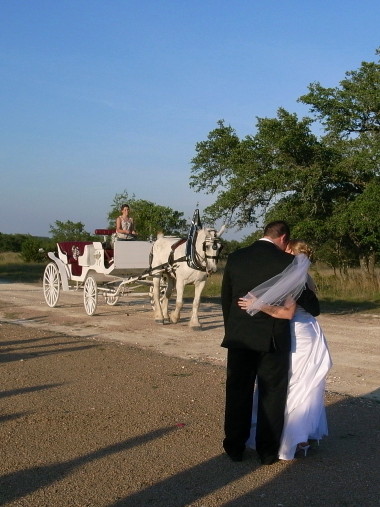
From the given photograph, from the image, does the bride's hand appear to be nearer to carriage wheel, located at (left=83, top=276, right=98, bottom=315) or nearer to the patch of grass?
carriage wheel, located at (left=83, top=276, right=98, bottom=315)

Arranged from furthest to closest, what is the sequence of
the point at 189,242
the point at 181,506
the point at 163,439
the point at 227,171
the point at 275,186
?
the point at 227,171 < the point at 275,186 < the point at 189,242 < the point at 163,439 < the point at 181,506

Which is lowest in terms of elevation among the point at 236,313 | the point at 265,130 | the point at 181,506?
the point at 181,506

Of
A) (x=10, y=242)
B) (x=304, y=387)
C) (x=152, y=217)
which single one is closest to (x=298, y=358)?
(x=304, y=387)

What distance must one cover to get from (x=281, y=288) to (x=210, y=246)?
30.8ft

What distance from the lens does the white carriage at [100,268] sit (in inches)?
698

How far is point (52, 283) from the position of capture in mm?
20406

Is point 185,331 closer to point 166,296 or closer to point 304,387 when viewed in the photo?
point 166,296

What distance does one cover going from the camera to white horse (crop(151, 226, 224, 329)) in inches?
618

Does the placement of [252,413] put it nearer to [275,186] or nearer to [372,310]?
[372,310]

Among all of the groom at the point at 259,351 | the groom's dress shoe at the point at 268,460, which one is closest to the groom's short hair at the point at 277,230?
the groom at the point at 259,351

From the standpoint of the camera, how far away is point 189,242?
15.7 m

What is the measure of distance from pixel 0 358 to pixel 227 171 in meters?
17.7

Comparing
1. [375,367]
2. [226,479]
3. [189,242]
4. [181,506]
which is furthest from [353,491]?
[189,242]

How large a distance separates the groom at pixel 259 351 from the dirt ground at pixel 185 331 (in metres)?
3.19
